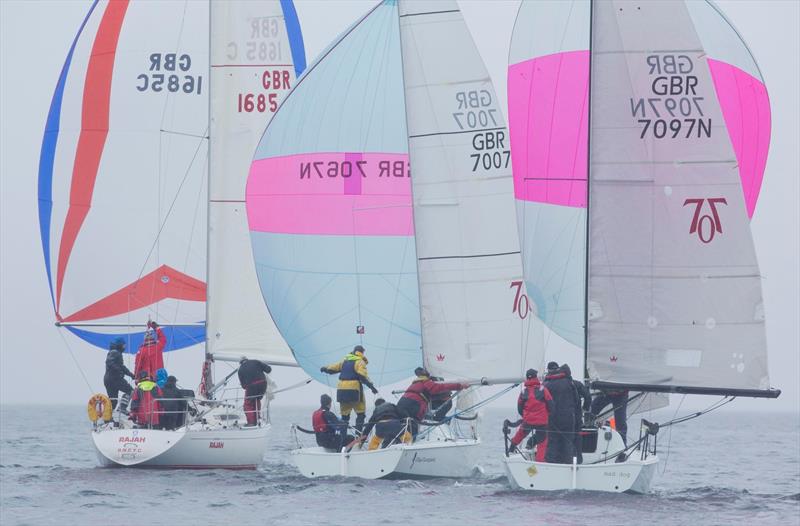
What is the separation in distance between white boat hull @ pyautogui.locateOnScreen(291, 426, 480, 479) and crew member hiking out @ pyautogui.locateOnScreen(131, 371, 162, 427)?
7.92ft

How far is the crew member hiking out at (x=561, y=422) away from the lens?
16.0 meters

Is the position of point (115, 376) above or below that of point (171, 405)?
above

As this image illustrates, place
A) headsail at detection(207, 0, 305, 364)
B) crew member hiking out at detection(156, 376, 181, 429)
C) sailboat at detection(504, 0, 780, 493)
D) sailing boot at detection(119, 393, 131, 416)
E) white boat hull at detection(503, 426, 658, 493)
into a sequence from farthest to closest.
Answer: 1. headsail at detection(207, 0, 305, 364)
2. sailing boot at detection(119, 393, 131, 416)
3. crew member hiking out at detection(156, 376, 181, 429)
4. sailboat at detection(504, 0, 780, 493)
5. white boat hull at detection(503, 426, 658, 493)

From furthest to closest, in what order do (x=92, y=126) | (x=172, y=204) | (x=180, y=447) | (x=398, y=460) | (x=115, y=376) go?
1. (x=172, y=204)
2. (x=92, y=126)
3. (x=115, y=376)
4. (x=180, y=447)
5. (x=398, y=460)

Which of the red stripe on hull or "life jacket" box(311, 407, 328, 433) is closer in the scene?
"life jacket" box(311, 407, 328, 433)

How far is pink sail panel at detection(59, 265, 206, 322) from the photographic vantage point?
22453mm

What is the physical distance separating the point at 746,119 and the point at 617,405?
22.1ft

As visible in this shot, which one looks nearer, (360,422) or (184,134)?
(360,422)

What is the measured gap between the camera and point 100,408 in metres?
20.1

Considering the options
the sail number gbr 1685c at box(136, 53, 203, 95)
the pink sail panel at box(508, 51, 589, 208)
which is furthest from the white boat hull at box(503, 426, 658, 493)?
the sail number gbr 1685c at box(136, 53, 203, 95)

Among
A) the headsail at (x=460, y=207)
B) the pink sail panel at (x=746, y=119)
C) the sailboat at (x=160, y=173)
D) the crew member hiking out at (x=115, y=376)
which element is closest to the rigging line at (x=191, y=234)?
the sailboat at (x=160, y=173)

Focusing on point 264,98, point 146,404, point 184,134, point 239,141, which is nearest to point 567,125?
point 264,98

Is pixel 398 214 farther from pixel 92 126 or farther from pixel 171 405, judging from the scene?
pixel 92 126

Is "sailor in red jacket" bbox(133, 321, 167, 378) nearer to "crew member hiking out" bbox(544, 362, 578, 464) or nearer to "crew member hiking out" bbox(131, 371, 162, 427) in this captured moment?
"crew member hiking out" bbox(131, 371, 162, 427)
